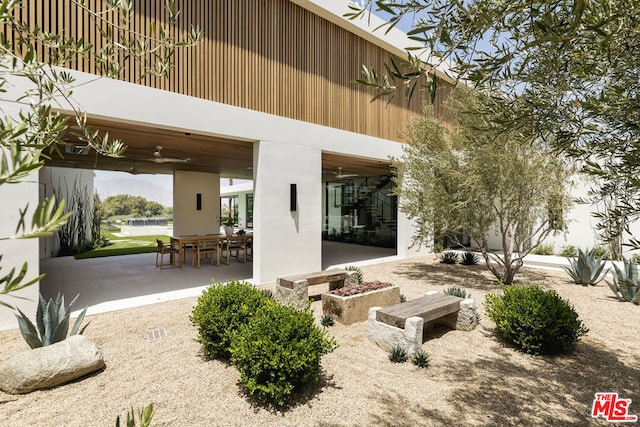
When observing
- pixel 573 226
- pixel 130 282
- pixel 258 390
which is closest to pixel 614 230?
pixel 258 390

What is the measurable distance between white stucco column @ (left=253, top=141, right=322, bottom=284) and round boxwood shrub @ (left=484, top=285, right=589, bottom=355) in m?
4.96

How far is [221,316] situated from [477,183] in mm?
6121

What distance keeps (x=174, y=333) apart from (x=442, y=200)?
20.9ft

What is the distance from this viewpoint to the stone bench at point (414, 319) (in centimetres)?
421

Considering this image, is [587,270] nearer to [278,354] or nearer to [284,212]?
[284,212]

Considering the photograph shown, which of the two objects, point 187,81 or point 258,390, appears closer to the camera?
point 258,390

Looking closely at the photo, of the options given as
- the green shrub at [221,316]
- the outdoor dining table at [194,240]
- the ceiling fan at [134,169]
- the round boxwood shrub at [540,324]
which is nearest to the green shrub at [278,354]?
the green shrub at [221,316]

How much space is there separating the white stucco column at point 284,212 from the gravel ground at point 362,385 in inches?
114

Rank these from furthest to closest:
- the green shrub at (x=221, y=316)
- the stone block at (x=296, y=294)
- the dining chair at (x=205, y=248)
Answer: the dining chair at (x=205, y=248) < the stone block at (x=296, y=294) < the green shrub at (x=221, y=316)

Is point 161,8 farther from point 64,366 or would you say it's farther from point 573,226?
point 573,226

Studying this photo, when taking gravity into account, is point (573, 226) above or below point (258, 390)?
above

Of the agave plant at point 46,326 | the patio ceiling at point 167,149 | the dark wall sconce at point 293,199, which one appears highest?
the patio ceiling at point 167,149

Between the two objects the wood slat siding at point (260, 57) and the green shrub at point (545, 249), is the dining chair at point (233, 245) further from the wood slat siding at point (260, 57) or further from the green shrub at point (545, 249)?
the green shrub at point (545, 249)

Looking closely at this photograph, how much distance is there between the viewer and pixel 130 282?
8.08 meters
